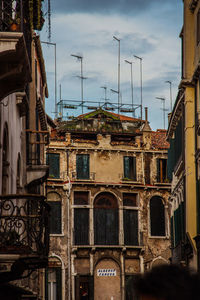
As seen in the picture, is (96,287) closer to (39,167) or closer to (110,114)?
(110,114)

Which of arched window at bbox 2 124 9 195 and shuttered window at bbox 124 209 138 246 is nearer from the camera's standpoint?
arched window at bbox 2 124 9 195

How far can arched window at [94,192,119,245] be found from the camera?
152 ft

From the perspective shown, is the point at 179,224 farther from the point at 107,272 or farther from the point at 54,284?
the point at 107,272

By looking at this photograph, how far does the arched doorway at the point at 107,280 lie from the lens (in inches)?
1790

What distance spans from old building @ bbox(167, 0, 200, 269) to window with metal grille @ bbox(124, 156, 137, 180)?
17.8 m

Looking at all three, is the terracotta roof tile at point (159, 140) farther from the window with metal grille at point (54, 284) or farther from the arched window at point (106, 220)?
the window with metal grille at point (54, 284)

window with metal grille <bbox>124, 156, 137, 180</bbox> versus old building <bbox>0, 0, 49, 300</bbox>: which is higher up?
window with metal grille <bbox>124, 156, 137, 180</bbox>

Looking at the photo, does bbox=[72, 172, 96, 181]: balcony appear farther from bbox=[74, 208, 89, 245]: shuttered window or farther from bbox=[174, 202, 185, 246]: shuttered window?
bbox=[174, 202, 185, 246]: shuttered window

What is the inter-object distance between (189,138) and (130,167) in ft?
69.9

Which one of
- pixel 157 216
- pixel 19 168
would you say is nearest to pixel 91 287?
pixel 157 216

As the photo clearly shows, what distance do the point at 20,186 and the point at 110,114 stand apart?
30.2 meters

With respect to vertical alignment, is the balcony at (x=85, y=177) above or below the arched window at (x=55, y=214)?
above

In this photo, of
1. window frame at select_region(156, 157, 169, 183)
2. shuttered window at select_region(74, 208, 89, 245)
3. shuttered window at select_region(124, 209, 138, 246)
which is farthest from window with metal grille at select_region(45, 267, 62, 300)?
window frame at select_region(156, 157, 169, 183)

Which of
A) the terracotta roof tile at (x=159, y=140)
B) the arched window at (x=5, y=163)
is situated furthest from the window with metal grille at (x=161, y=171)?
the arched window at (x=5, y=163)
